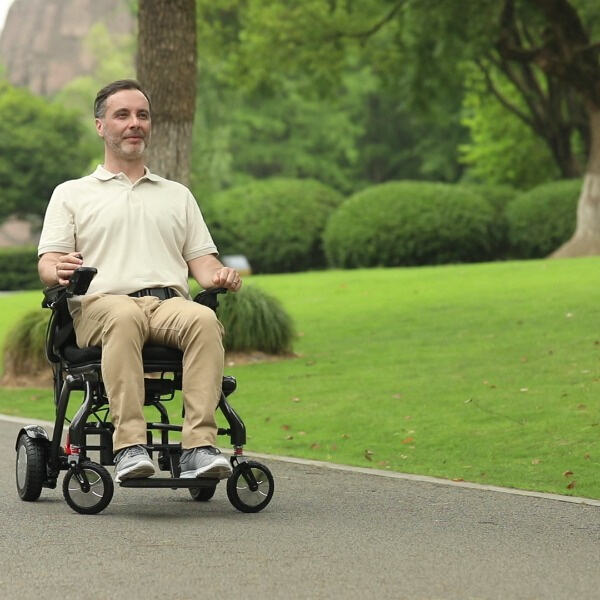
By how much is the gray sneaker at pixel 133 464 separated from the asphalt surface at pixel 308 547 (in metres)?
0.20

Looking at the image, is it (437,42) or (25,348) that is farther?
(437,42)

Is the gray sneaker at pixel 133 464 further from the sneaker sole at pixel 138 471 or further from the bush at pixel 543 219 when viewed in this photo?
the bush at pixel 543 219

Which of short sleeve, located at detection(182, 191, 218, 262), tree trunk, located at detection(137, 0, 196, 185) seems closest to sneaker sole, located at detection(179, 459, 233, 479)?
short sleeve, located at detection(182, 191, 218, 262)

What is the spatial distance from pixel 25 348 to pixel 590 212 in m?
17.0

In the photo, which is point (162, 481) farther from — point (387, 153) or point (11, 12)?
point (11, 12)

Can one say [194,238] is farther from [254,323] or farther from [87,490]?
[254,323]

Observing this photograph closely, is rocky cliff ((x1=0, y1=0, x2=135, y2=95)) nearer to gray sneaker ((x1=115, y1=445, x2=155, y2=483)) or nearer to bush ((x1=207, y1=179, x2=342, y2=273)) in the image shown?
bush ((x1=207, y1=179, x2=342, y2=273))

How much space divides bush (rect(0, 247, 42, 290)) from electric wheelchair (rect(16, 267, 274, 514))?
4067cm

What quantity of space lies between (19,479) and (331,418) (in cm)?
383

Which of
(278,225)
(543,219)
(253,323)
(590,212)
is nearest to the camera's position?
(253,323)

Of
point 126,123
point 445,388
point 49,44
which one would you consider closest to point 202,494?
point 126,123

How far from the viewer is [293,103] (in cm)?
6062

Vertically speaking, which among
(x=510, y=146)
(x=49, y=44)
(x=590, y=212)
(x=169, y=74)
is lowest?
(x=590, y=212)

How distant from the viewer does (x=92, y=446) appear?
6.39 meters
